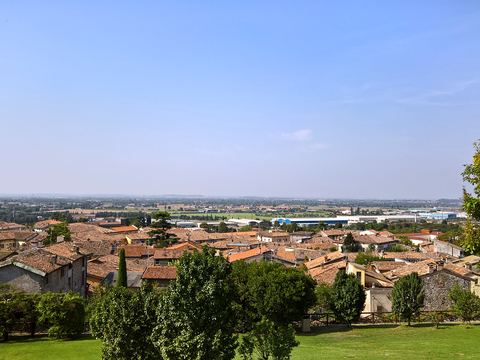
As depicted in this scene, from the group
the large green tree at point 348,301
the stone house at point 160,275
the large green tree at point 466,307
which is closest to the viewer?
the large green tree at point 466,307

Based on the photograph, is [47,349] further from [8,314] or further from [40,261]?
[40,261]

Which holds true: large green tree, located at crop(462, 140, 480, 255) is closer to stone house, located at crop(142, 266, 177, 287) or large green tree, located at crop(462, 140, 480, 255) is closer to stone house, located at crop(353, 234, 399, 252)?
stone house, located at crop(142, 266, 177, 287)

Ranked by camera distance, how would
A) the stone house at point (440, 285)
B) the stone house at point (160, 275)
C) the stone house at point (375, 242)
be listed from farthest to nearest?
the stone house at point (375, 242), the stone house at point (160, 275), the stone house at point (440, 285)

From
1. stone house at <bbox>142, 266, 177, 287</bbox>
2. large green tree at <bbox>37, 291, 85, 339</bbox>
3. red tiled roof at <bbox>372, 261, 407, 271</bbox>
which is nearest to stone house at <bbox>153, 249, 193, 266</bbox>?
stone house at <bbox>142, 266, 177, 287</bbox>

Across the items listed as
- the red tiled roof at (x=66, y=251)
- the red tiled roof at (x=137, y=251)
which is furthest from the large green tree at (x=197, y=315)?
the red tiled roof at (x=137, y=251)

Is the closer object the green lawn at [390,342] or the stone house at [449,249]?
the green lawn at [390,342]

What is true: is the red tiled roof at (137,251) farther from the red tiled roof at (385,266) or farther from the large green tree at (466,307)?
the large green tree at (466,307)
